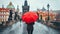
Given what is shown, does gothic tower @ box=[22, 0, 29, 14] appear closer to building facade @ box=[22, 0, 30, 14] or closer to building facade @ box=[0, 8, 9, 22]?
building facade @ box=[22, 0, 30, 14]

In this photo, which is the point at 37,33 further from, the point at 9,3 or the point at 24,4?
the point at 9,3

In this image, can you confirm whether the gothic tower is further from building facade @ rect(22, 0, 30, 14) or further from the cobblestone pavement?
the cobblestone pavement

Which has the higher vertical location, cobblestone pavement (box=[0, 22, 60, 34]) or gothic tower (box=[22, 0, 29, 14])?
gothic tower (box=[22, 0, 29, 14])

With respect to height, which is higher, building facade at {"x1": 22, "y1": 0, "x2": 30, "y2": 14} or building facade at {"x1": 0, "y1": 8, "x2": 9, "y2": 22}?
building facade at {"x1": 22, "y1": 0, "x2": 30, "y2": 14}

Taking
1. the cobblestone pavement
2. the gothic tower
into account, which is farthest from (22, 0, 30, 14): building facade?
the cobblestone pavement

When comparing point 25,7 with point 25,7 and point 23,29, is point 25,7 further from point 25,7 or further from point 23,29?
point 23,29

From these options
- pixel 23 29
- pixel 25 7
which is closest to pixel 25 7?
pixel 25 7

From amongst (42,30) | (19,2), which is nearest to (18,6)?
(19,2)

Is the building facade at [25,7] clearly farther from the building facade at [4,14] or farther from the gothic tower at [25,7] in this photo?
the building facade at [4,14]

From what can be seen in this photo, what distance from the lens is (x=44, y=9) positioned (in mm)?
2078

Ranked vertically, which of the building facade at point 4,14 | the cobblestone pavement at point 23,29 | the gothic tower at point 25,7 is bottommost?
the cobblestone pavement at point 23,29

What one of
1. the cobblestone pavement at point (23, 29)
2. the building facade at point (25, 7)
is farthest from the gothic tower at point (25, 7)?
the cobblestone pavement at point (23, 29)

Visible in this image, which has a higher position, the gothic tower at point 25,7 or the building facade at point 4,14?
the gothic tower at point 25,7

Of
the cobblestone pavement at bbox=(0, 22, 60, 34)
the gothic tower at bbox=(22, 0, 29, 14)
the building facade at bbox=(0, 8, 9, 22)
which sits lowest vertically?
the cobblestone pavement at bbox=(0, 22, 60, 34)
